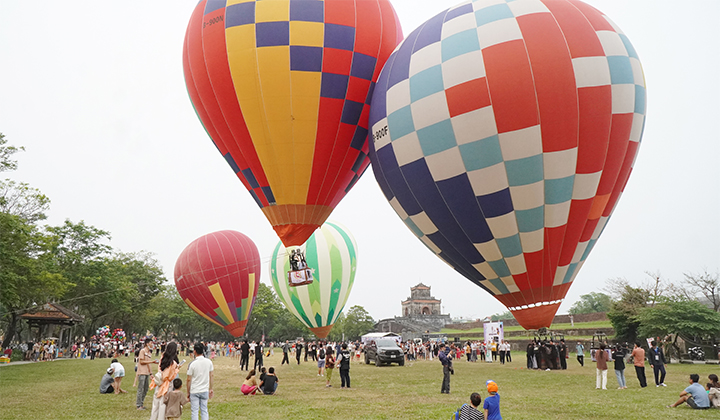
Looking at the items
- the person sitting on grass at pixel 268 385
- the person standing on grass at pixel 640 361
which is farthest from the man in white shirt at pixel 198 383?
the person standing on grass at pixel 640 361

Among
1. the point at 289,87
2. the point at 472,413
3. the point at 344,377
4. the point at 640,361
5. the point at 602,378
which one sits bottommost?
the point at 344,377

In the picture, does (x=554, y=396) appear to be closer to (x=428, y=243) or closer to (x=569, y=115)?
(x=428, y=243)

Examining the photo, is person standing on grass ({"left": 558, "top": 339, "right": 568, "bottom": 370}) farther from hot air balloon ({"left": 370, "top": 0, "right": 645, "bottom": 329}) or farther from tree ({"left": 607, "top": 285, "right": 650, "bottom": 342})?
hot air balloon ({"left": 370, "top": 0, "right": 645, "bottom": 329})

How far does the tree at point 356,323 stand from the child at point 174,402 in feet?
215

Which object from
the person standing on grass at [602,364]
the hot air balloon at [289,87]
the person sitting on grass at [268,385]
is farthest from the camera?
the person standing on grass at [602,364]

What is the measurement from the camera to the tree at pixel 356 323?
70.8m

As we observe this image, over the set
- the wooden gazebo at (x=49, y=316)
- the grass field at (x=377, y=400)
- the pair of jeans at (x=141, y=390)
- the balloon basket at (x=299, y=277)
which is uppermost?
the balloon basket at (x=299, y=277)

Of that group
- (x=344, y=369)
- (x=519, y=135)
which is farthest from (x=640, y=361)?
(x=519, y=135)

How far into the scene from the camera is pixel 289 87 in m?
11.9

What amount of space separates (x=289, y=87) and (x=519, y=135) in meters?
6.05

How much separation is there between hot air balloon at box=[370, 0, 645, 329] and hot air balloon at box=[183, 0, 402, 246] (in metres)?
2.59

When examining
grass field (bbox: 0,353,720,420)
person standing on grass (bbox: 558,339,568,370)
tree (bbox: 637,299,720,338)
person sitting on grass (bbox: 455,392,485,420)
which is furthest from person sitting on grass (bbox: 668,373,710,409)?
tree (bbox: 637,299,720,338)

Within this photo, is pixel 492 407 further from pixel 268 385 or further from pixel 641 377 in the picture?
pixel 641 377

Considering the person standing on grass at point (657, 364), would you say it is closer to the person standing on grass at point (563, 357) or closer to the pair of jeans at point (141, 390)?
the person standing on grass at point (563, 357)
